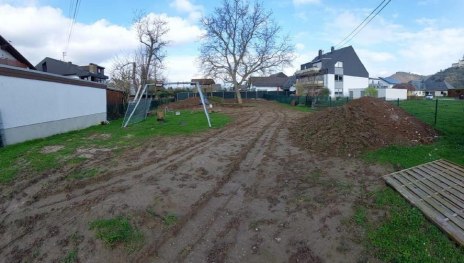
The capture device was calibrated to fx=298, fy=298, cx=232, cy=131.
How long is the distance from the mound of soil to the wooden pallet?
2135mm

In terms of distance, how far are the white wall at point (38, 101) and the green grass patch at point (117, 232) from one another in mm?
8443

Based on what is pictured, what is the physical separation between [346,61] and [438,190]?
5042 centimetres

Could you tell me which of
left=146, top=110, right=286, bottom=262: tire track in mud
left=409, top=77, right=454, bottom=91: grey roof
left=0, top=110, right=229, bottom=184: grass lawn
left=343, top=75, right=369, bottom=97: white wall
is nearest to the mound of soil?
left=146, top=110, right=286, bottom=262: tire track in mud

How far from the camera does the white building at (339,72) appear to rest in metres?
50.5

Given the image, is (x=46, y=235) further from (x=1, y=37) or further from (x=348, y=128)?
(x=1, y=37)

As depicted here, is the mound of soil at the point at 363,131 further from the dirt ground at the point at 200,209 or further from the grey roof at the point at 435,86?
the grey roof at the point at 435,86

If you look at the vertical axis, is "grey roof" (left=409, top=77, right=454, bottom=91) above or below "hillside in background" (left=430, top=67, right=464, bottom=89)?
below

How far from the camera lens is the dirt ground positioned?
3.94 metres

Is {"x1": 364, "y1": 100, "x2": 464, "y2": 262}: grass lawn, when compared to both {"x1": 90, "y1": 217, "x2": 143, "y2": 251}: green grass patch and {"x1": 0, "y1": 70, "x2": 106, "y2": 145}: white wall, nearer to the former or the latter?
{"x1": 90, "y1": 217, "x2": 143, "y2": 251}: green grass patch

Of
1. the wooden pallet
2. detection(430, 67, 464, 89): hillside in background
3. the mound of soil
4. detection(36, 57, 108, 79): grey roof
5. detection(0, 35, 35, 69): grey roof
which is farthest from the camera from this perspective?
detection(430, 67, 464, 89): hillside in background

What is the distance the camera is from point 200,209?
515 centimetres

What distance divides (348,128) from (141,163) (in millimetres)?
Result: 6846

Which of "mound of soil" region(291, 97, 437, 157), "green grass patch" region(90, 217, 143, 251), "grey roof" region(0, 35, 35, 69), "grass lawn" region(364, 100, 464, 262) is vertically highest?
"grey roof" region(0, 35, 35, 69)

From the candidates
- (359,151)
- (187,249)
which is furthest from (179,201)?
(359,151)
